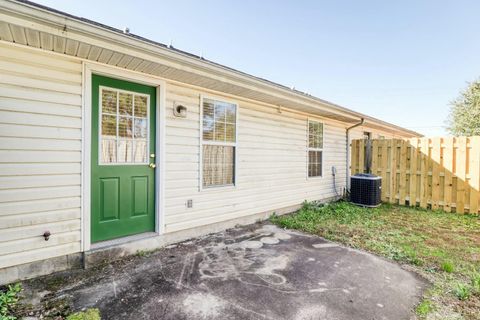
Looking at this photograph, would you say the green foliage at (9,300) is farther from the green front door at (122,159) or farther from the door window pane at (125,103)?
the door window pane at (125,103)

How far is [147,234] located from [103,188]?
3.02 ft

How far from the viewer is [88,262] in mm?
2830

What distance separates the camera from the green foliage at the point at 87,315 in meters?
1.92

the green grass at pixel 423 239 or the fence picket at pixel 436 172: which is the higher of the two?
the fence picket at pixel 436 172

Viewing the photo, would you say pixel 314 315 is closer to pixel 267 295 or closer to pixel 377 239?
pixel 267 295

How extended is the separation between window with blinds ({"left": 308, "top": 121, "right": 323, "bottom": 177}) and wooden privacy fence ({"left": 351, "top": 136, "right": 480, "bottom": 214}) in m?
1.91

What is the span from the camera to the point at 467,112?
17.5 meters

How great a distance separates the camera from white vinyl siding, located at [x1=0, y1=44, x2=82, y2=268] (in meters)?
2.43

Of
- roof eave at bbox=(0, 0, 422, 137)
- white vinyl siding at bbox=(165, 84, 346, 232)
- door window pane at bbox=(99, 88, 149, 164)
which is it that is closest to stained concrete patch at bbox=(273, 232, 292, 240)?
white vinyl siding at bbox=(165, 84, 346, 232)

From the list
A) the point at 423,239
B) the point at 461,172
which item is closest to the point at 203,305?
the point at 423,239

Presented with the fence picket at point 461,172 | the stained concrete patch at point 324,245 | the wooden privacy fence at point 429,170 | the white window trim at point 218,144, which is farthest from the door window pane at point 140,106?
the fence picket at point 461,172

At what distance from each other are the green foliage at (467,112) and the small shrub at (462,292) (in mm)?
20759

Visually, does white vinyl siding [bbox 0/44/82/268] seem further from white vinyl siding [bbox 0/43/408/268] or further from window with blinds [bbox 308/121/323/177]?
window with blinds [bbox 308/121/323/177]

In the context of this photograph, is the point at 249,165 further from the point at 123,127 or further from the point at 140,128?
the point at 123,127
